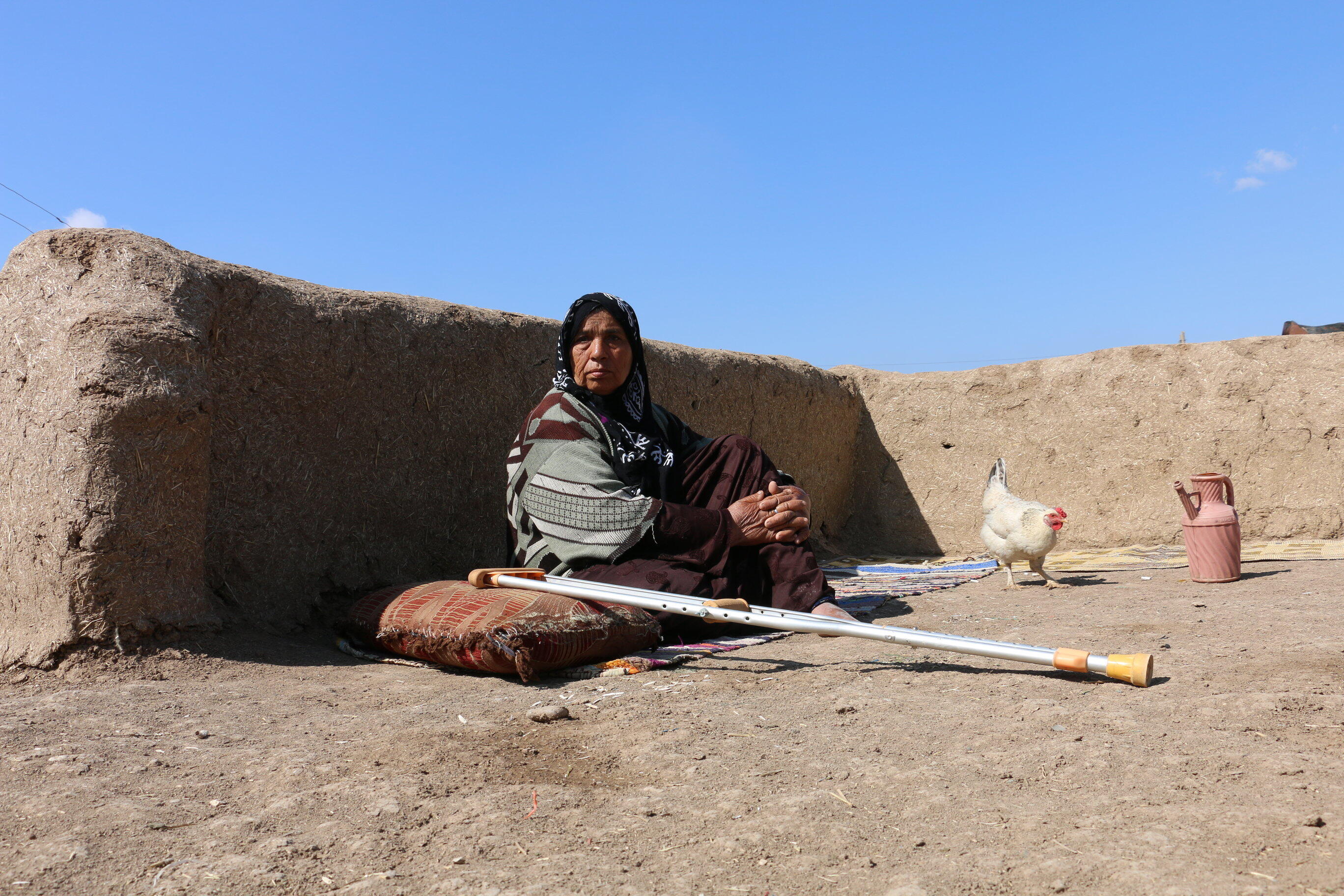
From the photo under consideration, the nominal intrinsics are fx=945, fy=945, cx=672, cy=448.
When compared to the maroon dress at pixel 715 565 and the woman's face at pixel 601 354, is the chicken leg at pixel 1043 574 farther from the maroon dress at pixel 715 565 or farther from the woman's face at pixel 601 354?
the woman's face at pixel 601 354

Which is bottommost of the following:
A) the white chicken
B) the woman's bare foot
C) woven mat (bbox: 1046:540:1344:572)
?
the woman's bare foot

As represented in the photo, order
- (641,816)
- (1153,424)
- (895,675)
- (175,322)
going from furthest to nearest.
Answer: (1153,424), (175,322), (895,675), (641,816)

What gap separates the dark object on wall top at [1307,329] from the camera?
21.9ft

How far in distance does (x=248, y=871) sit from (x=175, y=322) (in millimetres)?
2035

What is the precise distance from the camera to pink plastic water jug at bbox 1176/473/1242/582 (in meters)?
4.41

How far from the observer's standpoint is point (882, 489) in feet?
24.0

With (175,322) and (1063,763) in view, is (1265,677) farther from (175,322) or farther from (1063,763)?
(175,322)

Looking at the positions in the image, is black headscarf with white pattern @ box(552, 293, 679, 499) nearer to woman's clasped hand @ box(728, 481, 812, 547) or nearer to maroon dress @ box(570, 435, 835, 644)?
maroon dress @ box(570, 435, 835, 644)

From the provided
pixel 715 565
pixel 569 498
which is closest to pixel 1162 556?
pixel 715 565

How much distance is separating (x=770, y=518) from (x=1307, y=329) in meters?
5.44

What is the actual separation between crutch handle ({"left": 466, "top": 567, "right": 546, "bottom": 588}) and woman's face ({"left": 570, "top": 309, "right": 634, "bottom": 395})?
2.98 feet

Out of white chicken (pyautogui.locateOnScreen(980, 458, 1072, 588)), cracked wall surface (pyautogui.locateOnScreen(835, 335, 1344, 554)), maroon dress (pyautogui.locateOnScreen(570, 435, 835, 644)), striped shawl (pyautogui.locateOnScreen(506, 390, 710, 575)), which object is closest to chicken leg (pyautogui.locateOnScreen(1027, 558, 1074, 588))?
white chicken (pyautogui.locateOnScreen(980, 458, 1072, 588))

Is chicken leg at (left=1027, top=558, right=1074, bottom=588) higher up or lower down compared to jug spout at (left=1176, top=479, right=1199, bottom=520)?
lower down

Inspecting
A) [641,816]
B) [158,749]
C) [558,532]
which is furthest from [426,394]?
[641,816]
